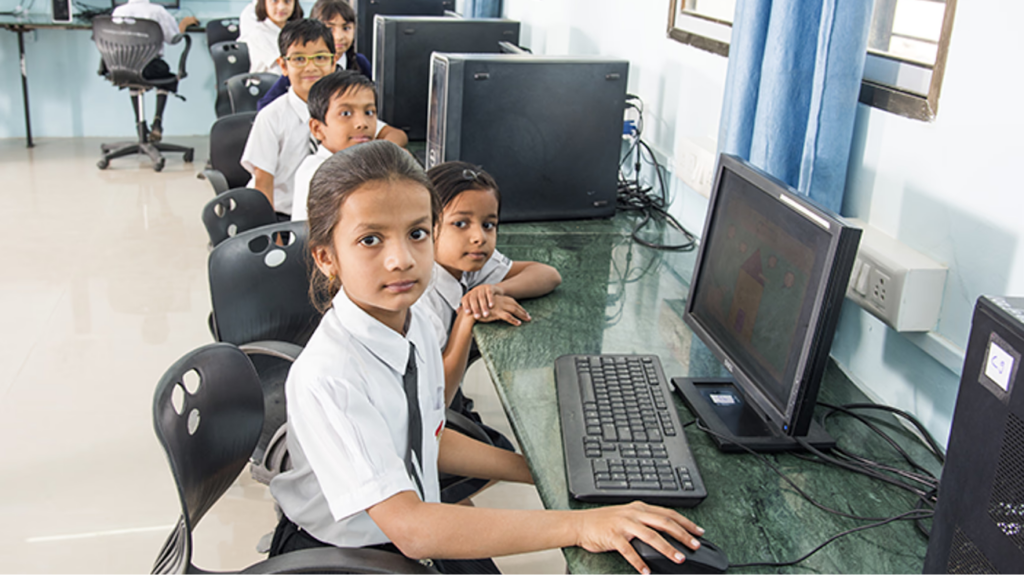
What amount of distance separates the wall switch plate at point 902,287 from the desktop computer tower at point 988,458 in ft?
1.56

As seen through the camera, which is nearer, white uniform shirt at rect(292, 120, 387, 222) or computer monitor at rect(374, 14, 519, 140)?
white uniform shirt at rect(292, 120, 387, 222)

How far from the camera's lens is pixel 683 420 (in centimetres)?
121

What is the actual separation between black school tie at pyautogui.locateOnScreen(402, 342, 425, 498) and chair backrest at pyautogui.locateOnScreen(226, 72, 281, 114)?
243cm

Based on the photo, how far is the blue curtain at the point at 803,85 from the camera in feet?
4.35

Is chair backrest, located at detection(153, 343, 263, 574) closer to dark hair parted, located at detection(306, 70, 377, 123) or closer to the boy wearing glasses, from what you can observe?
dark hair parted, located at detection(306, 70, 377, 123)

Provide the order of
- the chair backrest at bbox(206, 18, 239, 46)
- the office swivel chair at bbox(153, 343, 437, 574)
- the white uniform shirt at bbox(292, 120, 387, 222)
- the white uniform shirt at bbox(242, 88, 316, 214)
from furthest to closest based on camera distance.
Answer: the chair backrest at bbox(206, 18, 239, 46) < the white uniform shirt at bbox(242, 88, 316, 214) < the white uniform shirt at bbox(292, 120, 387, 222) < the office swivel chair at bbox(153, 343, 437, 574)

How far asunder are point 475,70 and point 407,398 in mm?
1053

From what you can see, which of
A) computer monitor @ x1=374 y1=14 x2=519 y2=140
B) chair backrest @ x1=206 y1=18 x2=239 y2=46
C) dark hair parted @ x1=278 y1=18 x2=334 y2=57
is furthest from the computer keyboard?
chair backrest @ x1=206 y1=18 x2=239 y2=46

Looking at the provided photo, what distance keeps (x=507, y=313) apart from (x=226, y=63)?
3.19m

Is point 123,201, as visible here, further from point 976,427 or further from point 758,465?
point 976,427

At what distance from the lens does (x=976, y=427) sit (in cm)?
71

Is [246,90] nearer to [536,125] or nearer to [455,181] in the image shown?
[536,125]

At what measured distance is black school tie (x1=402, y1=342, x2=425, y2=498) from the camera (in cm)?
115

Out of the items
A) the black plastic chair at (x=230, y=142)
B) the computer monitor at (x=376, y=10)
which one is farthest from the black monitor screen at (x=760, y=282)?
the computer monitor at (x=376, y=10)
